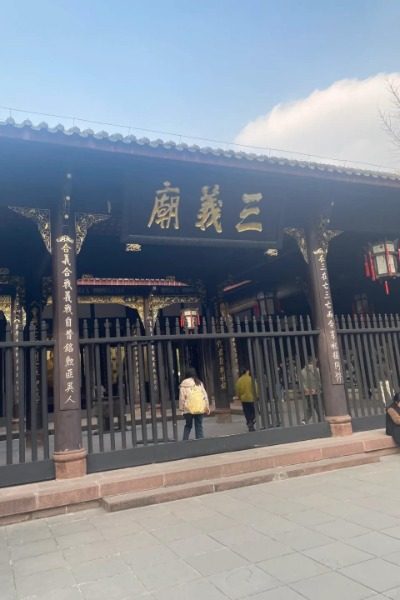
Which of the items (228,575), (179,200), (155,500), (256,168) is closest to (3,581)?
(228,575)

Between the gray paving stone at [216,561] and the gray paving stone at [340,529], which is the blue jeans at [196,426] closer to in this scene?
the gray paving stone at [340,529]

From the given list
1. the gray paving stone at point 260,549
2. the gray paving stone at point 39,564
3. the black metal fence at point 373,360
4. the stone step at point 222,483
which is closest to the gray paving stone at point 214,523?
the gray paving stone at point 260,549

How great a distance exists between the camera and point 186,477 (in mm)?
5504

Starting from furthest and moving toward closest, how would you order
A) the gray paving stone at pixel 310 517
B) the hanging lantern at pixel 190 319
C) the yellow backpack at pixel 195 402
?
the hanging lantern at pixel 190 319, the yellow backpack at pixel 195 402, the gray paving stone at pixel 310 517

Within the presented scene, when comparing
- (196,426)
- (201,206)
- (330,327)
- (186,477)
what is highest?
(201,206)

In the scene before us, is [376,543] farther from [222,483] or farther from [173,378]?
[173,378]

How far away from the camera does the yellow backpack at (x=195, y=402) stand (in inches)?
305

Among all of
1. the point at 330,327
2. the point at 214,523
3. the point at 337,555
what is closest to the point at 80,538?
the point at 214,523

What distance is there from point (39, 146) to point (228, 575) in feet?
16.0

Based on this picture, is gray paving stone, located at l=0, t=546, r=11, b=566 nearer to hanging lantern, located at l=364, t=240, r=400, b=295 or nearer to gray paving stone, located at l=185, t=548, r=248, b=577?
gray paving stone, located at l=185, t=548, r=248, b=577

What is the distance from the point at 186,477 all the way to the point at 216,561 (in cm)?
218

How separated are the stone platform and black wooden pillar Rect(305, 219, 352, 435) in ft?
1.34

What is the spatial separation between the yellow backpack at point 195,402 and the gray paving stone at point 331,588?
15.8ft

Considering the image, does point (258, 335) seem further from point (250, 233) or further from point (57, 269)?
point (57, 269)
